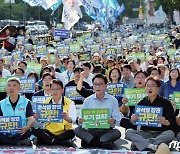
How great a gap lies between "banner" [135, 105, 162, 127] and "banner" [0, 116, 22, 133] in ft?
6.49

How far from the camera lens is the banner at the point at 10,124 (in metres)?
10.0

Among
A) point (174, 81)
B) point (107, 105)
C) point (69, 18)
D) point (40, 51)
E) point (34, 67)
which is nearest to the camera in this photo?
point (107, 105)

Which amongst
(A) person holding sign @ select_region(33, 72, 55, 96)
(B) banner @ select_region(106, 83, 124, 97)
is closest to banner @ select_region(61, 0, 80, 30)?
(B) banner @ select_region(106, 83, 124, 97)

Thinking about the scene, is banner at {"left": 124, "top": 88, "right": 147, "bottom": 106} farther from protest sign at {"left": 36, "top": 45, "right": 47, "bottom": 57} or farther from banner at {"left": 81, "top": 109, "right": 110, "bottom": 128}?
protest sign at {"left": 36, "top": 45, "right": 47, "bottom": 57}

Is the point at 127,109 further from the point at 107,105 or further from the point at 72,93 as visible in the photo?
the point at 72,93

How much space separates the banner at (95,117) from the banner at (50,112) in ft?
1.38

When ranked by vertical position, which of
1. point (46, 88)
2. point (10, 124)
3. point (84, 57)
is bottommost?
point (10, 124)

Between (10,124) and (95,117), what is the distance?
4.65 ft

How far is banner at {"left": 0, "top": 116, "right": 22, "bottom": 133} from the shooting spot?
394 inches

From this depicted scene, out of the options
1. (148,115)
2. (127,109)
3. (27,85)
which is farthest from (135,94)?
(27,85)

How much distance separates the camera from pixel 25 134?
34.4 ft

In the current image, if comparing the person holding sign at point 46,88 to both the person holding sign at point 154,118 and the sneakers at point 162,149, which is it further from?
the sneakers at point 162,149

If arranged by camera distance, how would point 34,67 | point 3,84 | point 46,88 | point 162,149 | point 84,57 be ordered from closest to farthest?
1. point 162,149
2. point 46,88
3. point 3,84
4. point 34,67
5. point 84,57

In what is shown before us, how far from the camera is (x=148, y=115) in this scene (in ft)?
32.6
